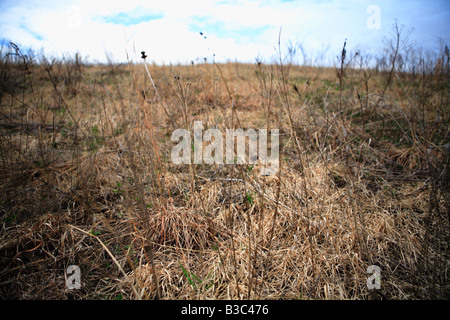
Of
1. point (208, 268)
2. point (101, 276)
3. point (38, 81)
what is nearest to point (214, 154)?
point (208, 268)

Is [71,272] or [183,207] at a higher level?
[183,207]

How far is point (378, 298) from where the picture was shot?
3.70 feet

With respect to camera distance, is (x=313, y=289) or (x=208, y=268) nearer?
(x=313, y=289)

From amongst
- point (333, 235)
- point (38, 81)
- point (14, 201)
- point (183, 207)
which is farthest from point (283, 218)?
point (38, 81)

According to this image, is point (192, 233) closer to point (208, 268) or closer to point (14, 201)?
point (208, 268)

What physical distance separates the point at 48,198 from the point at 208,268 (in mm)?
1501

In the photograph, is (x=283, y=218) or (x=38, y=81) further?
(x=38, y=81)

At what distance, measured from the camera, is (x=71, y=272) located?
4.29 ft

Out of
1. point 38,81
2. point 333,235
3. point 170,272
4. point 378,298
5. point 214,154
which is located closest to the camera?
point 378,298

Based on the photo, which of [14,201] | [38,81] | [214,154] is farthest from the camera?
[38,81]

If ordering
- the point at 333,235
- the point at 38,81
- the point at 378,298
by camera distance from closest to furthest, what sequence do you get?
the point at 378,298, the point at 333,235, the point at 38,81

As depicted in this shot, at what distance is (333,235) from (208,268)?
90 centimetres

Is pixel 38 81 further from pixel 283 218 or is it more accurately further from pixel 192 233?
pixel 283 218
